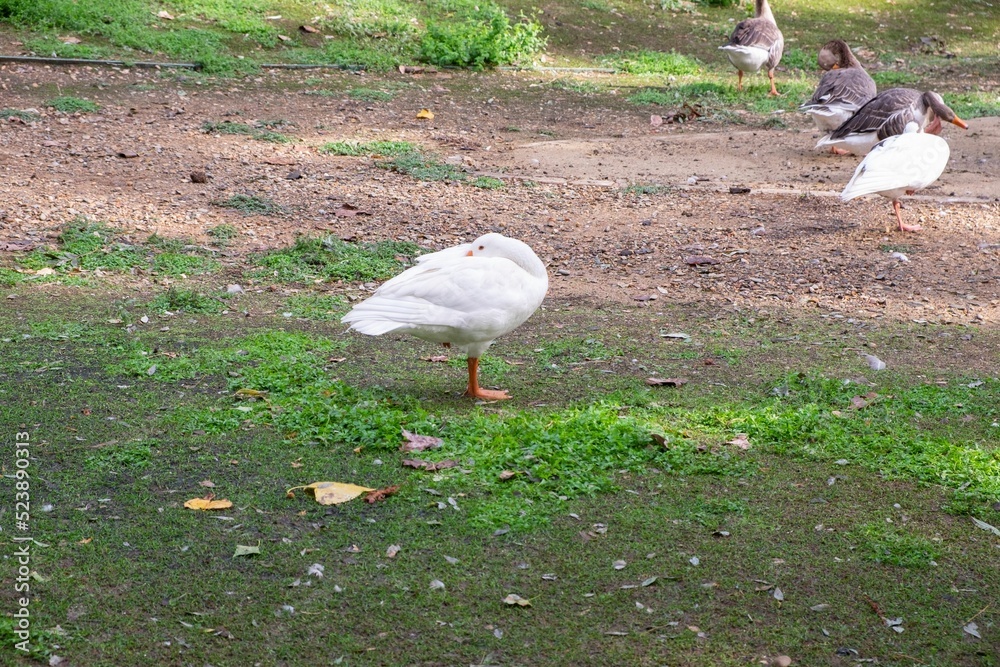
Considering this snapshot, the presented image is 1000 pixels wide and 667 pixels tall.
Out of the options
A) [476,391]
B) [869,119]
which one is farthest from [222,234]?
[869,119]

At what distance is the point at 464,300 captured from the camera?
15.5 feet

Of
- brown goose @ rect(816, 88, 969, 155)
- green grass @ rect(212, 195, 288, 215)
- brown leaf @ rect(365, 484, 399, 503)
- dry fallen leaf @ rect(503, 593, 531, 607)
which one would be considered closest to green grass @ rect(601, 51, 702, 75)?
brown goose @ rect(816, 88, 969, 155)

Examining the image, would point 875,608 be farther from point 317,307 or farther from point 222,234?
point 222,234

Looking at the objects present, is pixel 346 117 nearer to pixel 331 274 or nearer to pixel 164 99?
pixel 164 99

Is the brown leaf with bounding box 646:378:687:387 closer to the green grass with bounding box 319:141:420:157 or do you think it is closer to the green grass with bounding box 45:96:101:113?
the green grass with bounding box 319:141:420:157

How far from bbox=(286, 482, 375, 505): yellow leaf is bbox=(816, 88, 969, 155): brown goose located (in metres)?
7.40

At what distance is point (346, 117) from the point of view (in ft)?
37.3

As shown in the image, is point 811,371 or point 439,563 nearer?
point 439,563

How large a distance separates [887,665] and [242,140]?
326 inches

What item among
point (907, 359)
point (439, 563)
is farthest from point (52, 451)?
point (907, 359)

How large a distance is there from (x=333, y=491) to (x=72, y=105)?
315 inches

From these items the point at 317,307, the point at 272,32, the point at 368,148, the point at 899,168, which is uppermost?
the point at 272,32

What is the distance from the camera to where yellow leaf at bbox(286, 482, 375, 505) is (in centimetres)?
405

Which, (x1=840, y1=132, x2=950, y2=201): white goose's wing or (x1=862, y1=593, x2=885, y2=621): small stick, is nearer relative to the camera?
(x1=862, y1=593, x2=885, y2=621): small stick
